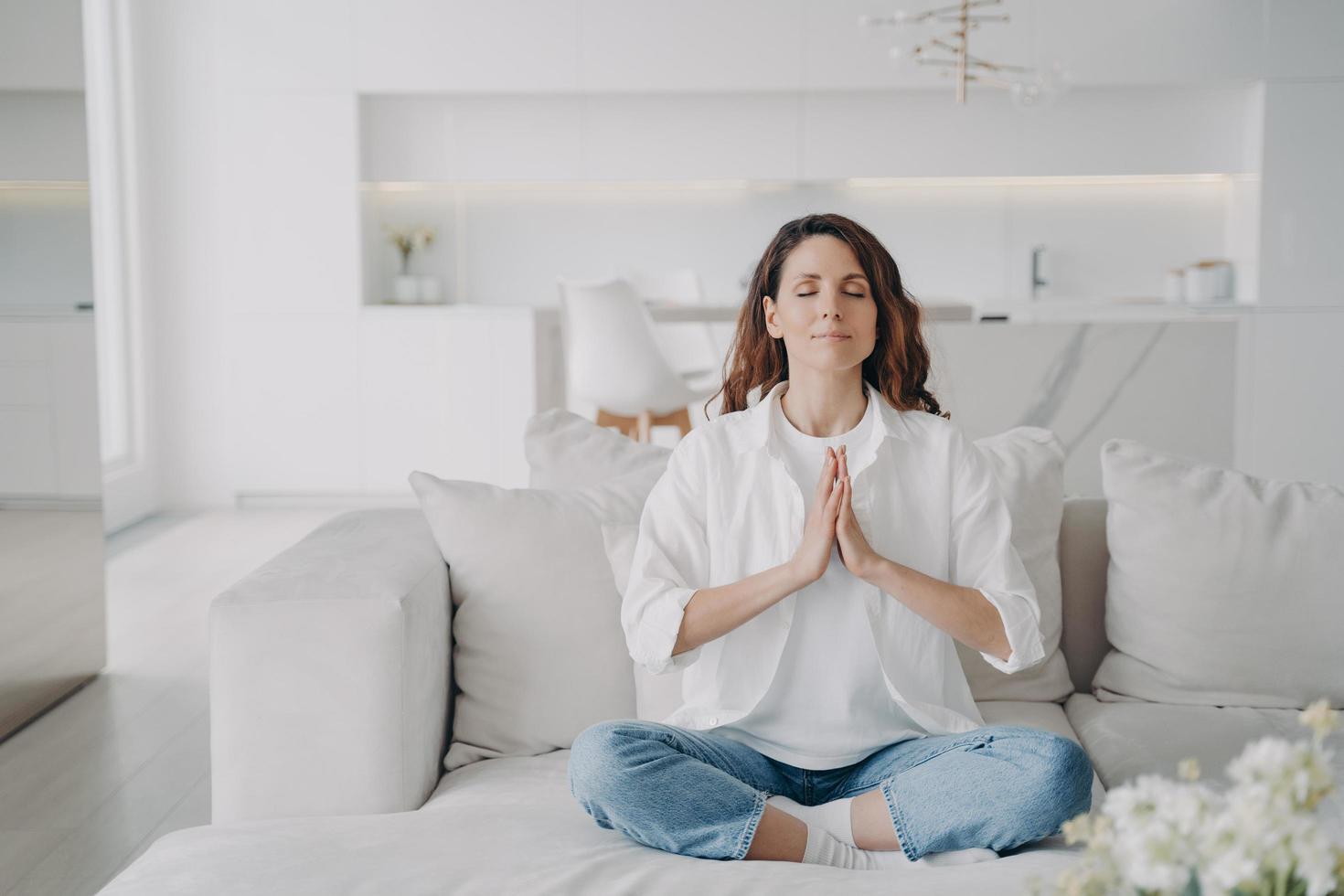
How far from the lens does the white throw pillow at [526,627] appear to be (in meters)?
1.94

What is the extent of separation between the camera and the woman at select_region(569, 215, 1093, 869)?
1.57 meters

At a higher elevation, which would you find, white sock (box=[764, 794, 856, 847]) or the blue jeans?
→ the blue jeans

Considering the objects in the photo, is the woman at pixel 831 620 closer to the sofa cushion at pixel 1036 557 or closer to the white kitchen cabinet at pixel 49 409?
the sofa cushion at pixel 1036 557

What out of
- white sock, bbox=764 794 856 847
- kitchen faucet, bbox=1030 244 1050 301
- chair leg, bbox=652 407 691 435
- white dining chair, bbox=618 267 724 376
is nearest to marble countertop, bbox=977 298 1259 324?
kitchen faucet, bbox=1030 244 1050 301

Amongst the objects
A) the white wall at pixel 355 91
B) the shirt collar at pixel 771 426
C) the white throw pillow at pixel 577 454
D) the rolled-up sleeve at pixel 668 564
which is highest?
the white wall at pixel 355 91

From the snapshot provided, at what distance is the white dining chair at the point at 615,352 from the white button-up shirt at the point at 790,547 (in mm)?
2995

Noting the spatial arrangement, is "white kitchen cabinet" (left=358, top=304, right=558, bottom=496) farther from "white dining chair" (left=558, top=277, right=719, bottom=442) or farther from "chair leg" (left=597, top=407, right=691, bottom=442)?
"white dining chair" (left=558, top=277, right=719, bottom=442)

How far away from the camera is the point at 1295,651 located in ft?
6.60

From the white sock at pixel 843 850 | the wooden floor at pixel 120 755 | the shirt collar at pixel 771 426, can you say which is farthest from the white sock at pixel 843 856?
the wooden floor at pixel 120 755

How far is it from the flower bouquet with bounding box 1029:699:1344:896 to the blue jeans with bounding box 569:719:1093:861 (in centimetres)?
78

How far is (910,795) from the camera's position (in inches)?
62.7

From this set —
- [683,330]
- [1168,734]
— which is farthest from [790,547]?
[683,330]

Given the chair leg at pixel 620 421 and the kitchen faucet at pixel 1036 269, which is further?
the kitchen faucet at pixel 1036 269

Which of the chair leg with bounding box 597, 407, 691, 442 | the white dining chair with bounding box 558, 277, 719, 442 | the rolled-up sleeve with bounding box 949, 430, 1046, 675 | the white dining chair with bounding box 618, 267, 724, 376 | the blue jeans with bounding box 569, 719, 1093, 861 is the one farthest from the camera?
the white dining chair with bounding box 618, 267, 724, 376
